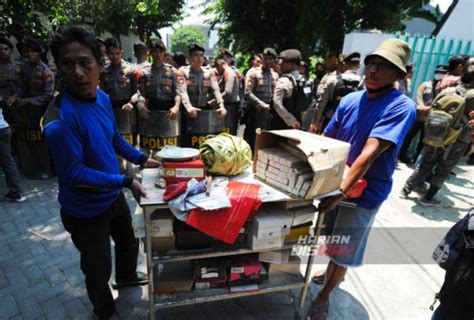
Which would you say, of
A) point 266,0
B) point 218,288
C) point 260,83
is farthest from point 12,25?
point 266,0

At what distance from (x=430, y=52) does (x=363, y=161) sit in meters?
6.06

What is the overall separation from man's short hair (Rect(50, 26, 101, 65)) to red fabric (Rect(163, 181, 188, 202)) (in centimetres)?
96

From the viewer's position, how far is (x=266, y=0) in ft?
45.5

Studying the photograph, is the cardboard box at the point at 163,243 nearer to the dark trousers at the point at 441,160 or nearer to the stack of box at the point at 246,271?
the stack of box at the point at 246,271

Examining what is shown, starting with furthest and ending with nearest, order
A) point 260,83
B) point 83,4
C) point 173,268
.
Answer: point 83,4
point 260,83
point 173,268

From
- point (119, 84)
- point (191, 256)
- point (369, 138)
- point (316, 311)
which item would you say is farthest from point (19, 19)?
point (316, 311)

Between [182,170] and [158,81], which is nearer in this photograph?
[182,170]

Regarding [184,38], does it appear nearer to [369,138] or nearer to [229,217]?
[369,138]

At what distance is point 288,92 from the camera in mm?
4500

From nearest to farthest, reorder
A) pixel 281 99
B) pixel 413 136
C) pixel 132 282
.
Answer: pixel 132 282
pixel 281 99
pixel 413 136

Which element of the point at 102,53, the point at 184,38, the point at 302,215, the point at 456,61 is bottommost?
the point at 302,215

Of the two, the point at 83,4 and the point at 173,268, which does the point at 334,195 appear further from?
the point at 83,4

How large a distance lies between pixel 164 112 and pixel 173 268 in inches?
104

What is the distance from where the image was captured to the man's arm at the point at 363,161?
73.9 inches
